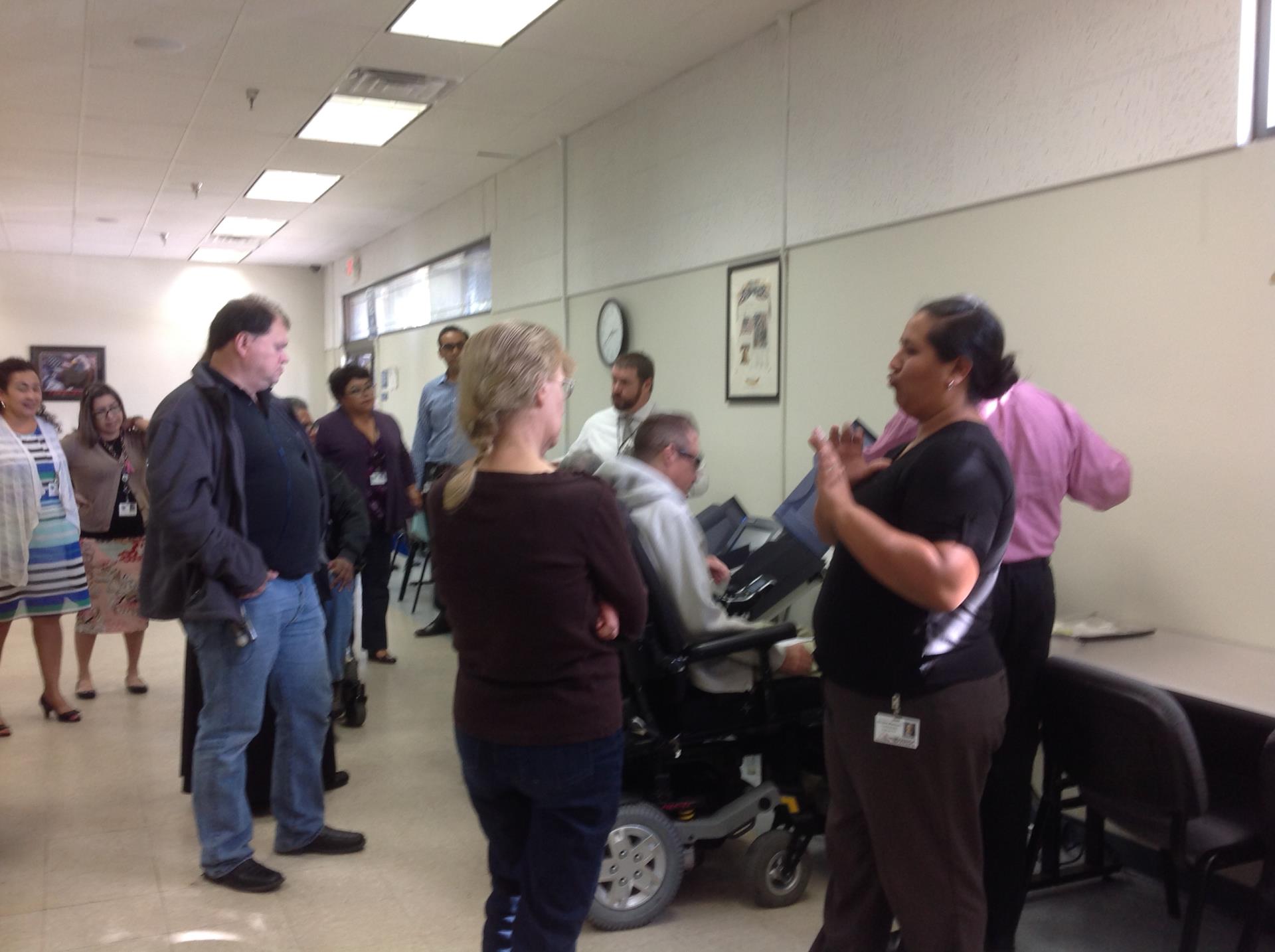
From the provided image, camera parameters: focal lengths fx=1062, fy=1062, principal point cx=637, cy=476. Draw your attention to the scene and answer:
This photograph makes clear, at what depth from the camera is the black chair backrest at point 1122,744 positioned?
2082 millimetres

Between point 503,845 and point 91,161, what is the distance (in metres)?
6.62

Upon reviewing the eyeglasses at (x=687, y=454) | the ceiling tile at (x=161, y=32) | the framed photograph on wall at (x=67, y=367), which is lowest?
the eyeglasses at (x=687, y=454)

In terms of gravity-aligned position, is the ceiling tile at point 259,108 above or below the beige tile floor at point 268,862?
above

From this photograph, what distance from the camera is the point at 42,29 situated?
14.3 ft

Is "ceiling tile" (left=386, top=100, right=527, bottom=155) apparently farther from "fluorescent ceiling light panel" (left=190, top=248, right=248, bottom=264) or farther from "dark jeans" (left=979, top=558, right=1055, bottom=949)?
"fluorescent ceiling light panel" (left=190, top=248, right=248, bottom=264)

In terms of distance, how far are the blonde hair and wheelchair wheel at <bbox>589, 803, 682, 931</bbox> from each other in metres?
1.28

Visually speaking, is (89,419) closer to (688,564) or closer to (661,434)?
(661,434)

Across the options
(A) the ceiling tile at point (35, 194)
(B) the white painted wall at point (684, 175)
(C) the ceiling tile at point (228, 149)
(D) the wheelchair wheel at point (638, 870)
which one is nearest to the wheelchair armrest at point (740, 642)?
(D) the wheelchair wheel at point (638, 870)

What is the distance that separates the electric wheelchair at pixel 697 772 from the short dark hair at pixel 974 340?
0.97 metres

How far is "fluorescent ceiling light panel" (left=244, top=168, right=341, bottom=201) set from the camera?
7.31 m

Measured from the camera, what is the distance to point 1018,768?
2451mm

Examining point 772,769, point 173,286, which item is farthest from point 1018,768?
point 173,286

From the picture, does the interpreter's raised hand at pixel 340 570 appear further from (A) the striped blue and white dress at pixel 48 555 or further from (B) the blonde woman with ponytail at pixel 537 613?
(B) the blonde woman with ponytail at pixel 537 613

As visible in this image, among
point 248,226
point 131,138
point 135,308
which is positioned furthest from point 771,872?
point 135,308
